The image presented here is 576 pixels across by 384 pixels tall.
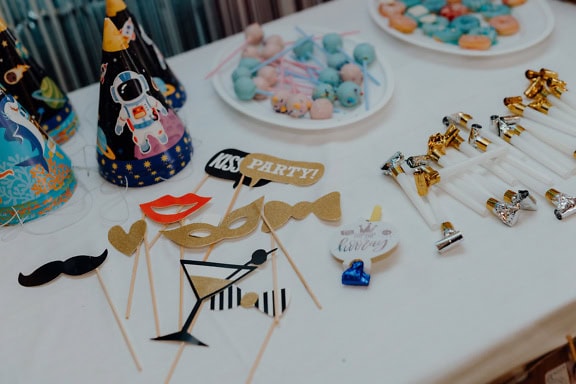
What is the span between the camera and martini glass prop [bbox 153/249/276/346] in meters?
0.72

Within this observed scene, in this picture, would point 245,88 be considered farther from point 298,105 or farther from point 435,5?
point 435,5

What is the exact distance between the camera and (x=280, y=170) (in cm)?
95

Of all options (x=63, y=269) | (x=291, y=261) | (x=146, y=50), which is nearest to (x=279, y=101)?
(x=146, y=50)

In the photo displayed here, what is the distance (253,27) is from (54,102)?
47 cm

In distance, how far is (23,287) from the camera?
2.72 feet

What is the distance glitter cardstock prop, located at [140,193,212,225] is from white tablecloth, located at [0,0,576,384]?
2 centimetres

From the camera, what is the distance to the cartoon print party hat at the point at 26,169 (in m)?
0.85

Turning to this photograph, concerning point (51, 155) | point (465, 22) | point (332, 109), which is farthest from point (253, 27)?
point (51, 155)

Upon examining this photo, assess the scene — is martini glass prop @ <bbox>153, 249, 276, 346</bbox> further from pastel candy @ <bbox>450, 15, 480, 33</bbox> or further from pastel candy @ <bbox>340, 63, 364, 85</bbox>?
pastel candy @ <bbox>450, 15, 480, 33</bbox>

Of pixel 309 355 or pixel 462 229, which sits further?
pixel 462 229

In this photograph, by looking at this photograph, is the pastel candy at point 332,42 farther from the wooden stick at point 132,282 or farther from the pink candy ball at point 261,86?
the wooden stick at point 132,282

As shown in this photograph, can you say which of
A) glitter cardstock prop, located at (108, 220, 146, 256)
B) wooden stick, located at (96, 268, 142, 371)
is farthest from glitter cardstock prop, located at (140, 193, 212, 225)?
wooden stick, located at (96, 268, 142, 371)

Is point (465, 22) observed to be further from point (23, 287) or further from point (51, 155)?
point (23, 287)

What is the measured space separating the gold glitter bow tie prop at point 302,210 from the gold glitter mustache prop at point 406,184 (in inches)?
3.8
